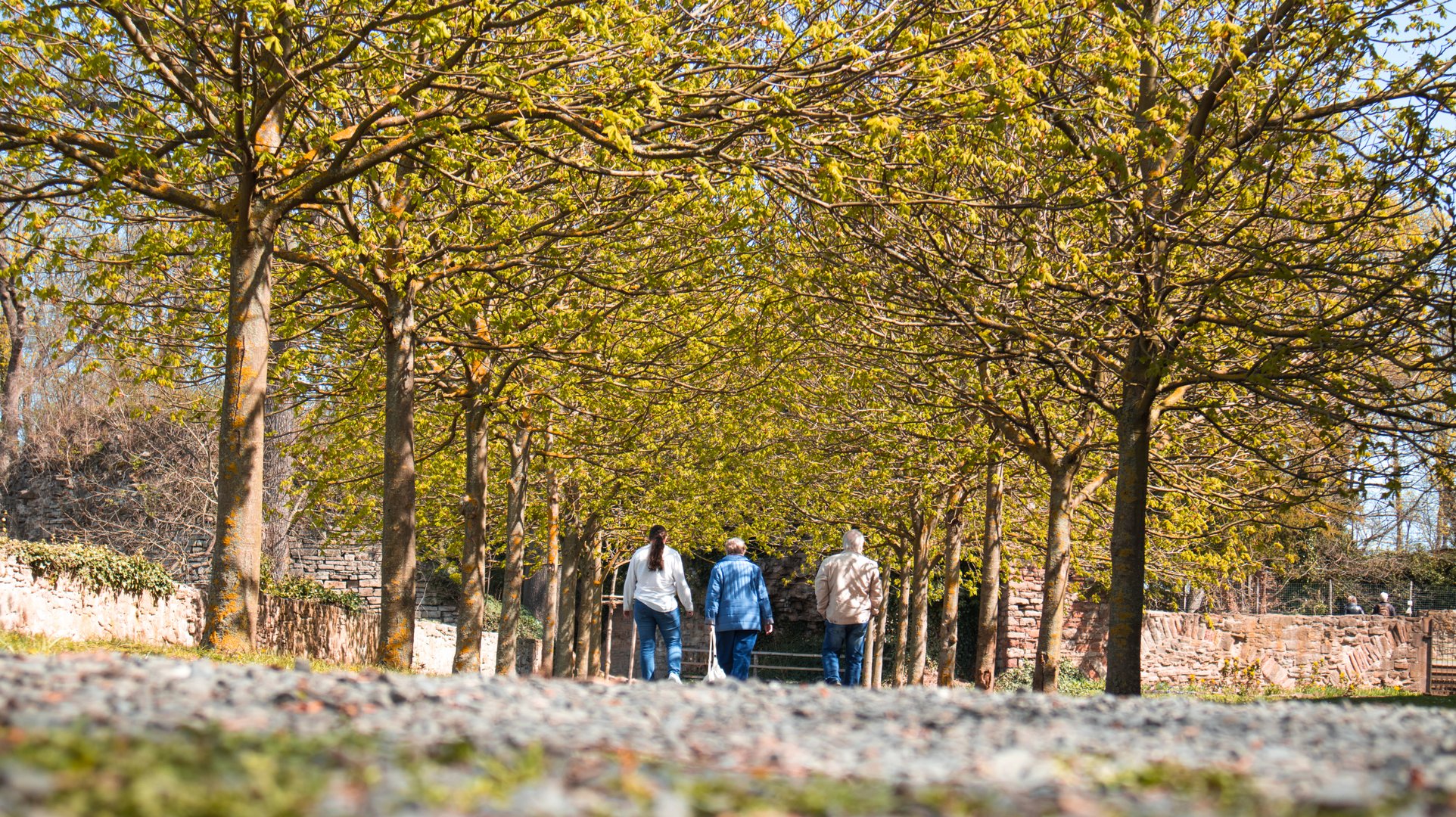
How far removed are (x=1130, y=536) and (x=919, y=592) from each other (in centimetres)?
1199

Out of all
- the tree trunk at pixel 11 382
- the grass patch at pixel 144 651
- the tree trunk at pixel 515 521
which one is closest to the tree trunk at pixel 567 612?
the tree trunk at pixel 515 521

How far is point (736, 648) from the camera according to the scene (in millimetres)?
11172

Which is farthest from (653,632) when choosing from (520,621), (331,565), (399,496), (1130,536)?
(520,621)

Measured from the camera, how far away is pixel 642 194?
12.9 meters

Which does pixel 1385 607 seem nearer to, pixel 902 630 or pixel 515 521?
pixel 902 630

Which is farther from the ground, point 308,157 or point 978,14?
point 978,14

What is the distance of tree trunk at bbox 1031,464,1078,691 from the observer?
13.6 metres

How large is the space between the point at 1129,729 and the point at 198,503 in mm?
27246

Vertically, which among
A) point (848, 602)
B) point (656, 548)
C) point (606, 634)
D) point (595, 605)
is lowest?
point (606, 634)

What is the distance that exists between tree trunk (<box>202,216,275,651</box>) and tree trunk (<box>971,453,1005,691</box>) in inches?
378

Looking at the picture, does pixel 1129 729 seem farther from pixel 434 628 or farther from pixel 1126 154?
pixel 434 628

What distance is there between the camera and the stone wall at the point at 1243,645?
26656mm

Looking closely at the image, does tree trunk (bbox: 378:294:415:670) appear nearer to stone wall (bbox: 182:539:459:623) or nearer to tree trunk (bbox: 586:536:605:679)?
tree trunk (bbox: 586:536:605:679)

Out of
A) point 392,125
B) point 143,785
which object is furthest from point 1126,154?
point 143,785
